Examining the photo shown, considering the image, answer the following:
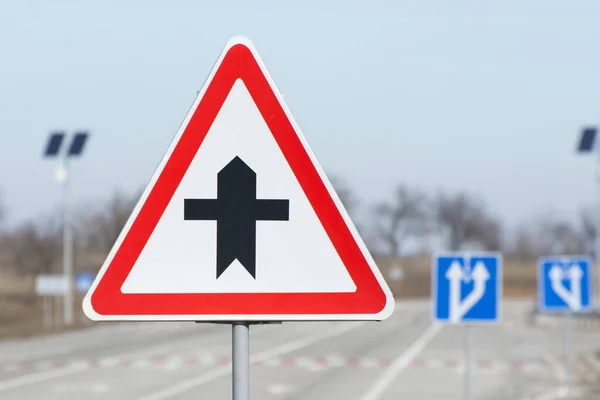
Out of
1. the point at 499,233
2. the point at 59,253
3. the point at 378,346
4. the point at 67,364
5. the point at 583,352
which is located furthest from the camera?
the point at 499,233

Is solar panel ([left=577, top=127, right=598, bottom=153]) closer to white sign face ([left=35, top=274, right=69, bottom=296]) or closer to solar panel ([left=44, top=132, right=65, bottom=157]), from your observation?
white sign face ([left=35, top=274, right=69, bottom=296])

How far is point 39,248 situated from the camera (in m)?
81.1

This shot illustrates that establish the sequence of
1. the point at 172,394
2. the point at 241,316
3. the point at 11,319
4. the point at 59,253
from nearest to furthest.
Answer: the point at 241,316, the point at 172,394, the point at 11,319, the point at 59,253

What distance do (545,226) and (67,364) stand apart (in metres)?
108

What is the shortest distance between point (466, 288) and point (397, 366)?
1783 cm

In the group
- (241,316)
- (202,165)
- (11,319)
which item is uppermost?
(202,165)

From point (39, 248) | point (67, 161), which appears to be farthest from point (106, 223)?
point (67, 161)

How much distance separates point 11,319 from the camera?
188ft

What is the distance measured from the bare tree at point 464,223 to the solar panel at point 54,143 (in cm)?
8122

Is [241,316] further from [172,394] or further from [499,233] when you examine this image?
[499,233]

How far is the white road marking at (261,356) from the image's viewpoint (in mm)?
23391

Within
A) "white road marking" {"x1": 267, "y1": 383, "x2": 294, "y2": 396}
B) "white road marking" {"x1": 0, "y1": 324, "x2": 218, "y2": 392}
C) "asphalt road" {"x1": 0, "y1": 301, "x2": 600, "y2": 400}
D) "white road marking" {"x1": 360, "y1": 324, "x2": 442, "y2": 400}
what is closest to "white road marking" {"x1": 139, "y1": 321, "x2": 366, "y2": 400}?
"asphalt road" {"x1": 0, "y1": 301, "x2": 600, "y2": 400}

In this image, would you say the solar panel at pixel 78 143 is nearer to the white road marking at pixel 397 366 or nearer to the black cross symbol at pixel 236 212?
the white road marking at pixel 397 366

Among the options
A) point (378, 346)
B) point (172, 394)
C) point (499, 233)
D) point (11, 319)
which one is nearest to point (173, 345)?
point (378, 346)
